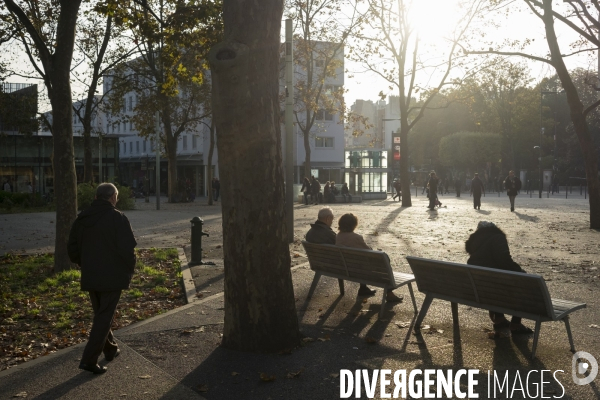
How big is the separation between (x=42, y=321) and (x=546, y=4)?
58.3ft

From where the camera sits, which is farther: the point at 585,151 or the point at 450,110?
the point at 450,110

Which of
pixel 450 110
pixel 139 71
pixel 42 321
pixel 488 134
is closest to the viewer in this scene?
→ pixel 42 321

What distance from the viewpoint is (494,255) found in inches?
299

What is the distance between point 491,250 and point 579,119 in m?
15.5

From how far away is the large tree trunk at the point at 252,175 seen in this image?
6.74 m

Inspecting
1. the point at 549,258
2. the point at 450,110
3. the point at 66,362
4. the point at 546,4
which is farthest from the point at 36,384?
the point at 450,110

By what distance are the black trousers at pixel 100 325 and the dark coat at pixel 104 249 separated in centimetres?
12

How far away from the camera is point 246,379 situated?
19.8 feet

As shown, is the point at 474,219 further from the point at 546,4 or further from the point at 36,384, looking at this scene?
the point at 36,384

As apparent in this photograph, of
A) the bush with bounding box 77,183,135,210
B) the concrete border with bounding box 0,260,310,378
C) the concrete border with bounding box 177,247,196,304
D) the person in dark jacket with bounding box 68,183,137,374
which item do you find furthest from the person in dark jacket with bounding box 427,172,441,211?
the person in dark jacket with bounding box 68,183,137,374

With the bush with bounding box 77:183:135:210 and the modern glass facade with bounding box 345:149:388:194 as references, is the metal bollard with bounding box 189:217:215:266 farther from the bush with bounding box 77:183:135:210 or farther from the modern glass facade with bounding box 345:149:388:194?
the modern glass facade with bounding box 345:149:388:194

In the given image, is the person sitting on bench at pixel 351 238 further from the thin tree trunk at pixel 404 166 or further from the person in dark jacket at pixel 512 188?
the thin tree trunk at pixel 404 166

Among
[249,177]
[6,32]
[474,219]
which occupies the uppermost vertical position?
[6,32]

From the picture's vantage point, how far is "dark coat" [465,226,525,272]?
24.8 ft
